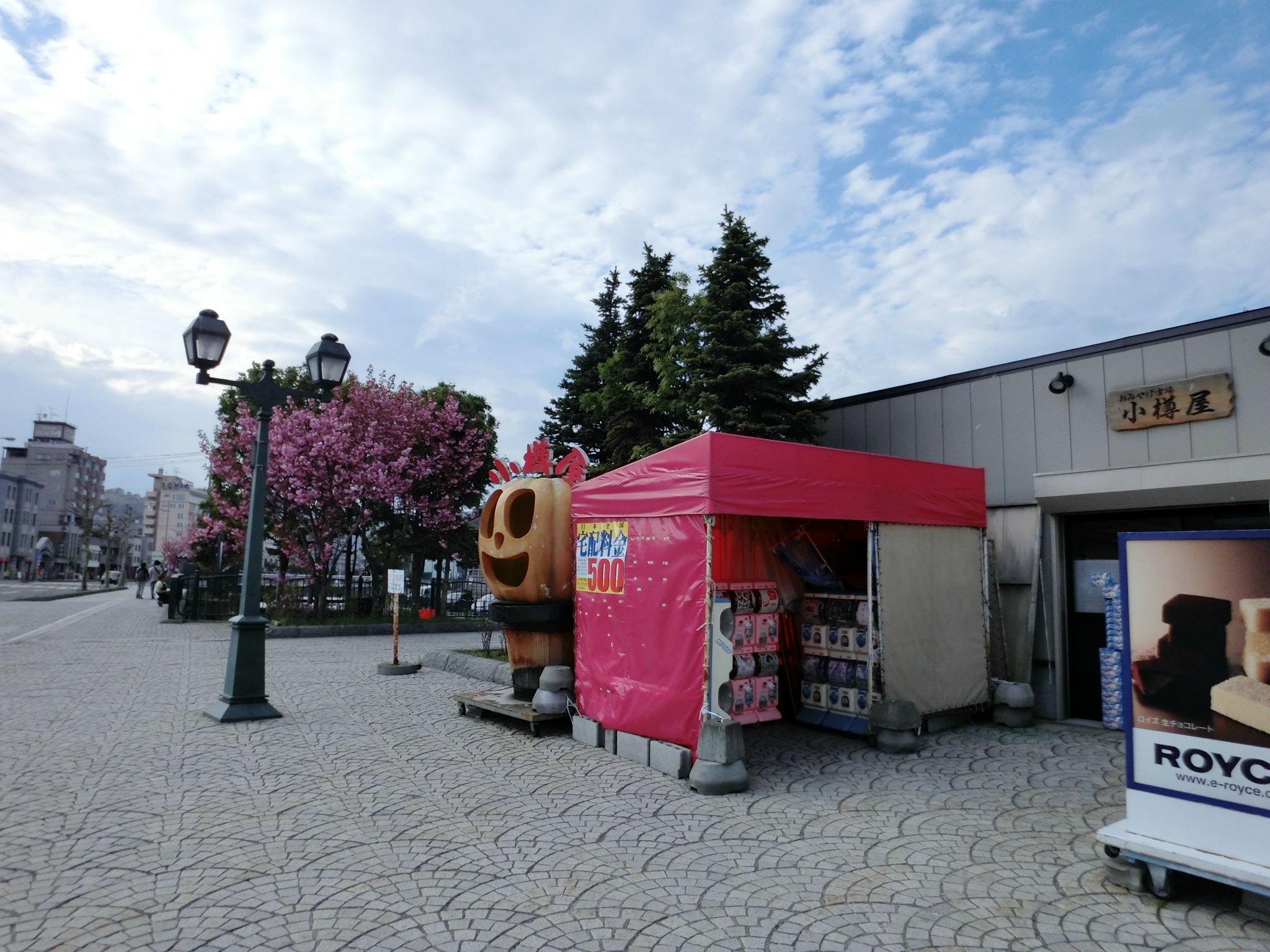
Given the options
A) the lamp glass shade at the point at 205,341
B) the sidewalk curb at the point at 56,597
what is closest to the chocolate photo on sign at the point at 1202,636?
the lamp glass shade at the point at 205,341

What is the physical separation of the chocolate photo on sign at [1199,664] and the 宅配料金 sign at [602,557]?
13.6 feet

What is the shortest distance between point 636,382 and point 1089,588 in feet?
56.7

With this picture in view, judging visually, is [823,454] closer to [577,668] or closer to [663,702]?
[663,702]

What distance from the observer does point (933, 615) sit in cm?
791

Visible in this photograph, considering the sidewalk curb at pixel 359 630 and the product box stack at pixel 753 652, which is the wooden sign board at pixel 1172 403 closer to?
the product box stack at pixel 753 652

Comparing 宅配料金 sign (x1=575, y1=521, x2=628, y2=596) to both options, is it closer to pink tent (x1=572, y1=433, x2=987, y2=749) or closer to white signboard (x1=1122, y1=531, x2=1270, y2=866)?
pink tent (x1=572, y1=433, x2=987, y2=749)

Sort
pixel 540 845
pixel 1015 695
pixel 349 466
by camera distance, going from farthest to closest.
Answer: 1. pixel 349 466
2. pixel 1015 695
3. pixel 540 845

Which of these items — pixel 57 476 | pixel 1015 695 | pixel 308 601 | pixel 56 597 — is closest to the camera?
pixel 1015 695

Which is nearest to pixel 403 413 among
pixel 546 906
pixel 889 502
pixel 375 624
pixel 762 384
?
pixel 375 624

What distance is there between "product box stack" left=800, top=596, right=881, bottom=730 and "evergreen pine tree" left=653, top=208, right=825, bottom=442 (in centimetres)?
622

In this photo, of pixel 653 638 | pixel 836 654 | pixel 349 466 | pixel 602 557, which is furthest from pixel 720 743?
pixel 349 466

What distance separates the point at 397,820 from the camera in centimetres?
505

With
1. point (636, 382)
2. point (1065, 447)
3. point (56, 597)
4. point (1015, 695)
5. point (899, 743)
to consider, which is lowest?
point (56, 597)

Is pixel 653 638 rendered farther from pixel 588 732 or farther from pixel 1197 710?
pixel 1197 710
